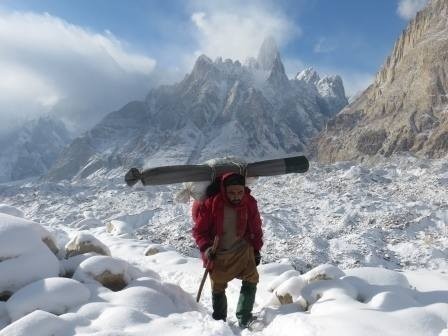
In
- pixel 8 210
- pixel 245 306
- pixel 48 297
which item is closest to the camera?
pixel 48 297

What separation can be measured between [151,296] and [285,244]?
96.7m

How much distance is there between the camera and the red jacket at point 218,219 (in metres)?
7.12

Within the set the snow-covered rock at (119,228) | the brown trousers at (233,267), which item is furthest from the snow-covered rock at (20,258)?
the snow-covered rock at (119,228)

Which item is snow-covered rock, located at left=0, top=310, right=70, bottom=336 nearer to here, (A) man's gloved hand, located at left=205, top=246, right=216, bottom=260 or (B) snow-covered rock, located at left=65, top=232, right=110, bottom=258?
(A) man's gloved hand, located at left=205, top=246, right=216, bottom=260

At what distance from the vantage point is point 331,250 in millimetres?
97375

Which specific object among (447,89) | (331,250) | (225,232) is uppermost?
(447,89)

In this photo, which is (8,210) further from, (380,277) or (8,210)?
(380,277)

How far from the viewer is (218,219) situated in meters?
7.10

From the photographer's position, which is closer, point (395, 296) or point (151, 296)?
point (395, 296)

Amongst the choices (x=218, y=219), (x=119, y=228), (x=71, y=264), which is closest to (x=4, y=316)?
(x=71, y=264)

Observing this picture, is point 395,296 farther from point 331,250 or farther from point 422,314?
point 331,250

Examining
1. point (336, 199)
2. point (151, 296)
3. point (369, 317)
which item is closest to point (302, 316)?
point (369, 317)

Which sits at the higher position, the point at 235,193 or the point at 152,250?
the point at 235,193

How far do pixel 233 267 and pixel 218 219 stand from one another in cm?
78
